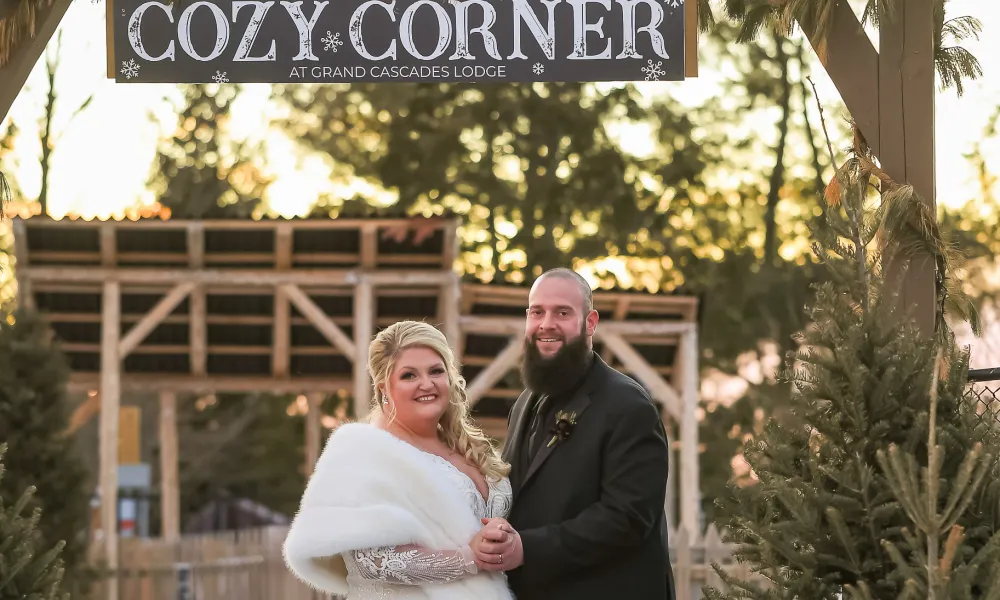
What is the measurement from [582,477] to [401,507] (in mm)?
698

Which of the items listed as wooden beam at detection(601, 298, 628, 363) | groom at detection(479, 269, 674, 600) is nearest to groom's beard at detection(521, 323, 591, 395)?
groom at detection(479, 269, 674, 600)

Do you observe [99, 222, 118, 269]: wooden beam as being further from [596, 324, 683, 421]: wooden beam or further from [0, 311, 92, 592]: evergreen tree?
[596, 324, 683, 421]: wooden beam

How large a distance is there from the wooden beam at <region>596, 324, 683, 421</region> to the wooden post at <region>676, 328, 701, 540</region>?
13cm

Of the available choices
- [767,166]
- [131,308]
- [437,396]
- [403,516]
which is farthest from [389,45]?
[767,166]

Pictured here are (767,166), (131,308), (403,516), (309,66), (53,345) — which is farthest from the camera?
(767,166)

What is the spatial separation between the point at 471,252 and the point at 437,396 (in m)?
23.6

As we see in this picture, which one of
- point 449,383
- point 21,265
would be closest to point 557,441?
point 449,383

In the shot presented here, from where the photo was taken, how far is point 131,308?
15.7 metres

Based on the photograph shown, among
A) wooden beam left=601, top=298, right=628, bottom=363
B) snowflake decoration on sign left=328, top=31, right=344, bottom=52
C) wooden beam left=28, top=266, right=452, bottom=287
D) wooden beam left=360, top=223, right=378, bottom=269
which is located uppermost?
snowflake decoration on sign left=328, top=31, right=344, bottom=52

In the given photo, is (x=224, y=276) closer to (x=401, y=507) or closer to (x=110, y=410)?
(x=110, y=410)

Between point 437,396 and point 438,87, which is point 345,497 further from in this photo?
point 438,87

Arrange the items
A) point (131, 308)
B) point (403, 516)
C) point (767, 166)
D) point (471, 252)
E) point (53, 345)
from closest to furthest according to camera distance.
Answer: point (403, 516)
point (53, 345)
point (131, 308)
point (471, 252)
point (767, 166)

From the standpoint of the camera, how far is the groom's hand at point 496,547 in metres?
5.00

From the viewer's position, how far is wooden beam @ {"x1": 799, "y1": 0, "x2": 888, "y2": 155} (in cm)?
609
